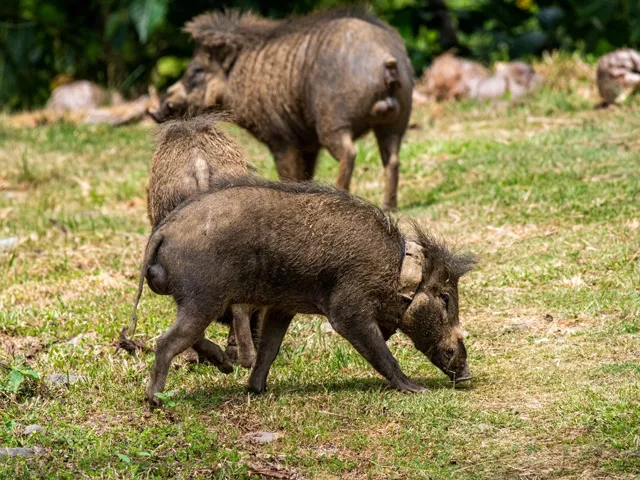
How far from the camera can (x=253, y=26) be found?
30.8 ft

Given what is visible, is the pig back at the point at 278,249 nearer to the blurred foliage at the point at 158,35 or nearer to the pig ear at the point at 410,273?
the pig ear at the point at 410,273

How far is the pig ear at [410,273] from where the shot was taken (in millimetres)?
5410

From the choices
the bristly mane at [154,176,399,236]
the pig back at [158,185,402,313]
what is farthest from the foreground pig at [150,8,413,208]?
the pig back at [158,185,402,313]

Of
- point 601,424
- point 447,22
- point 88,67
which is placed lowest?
point 88,67

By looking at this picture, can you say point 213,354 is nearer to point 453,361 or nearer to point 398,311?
point 398,311

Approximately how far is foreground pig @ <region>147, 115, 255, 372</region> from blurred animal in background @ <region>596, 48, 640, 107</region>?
7.00 meters

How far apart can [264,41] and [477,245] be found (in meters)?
2.65

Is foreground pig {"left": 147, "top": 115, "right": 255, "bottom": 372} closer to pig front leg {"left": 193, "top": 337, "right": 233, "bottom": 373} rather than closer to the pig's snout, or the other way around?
pig front leg {"left": 193, "top": 337, "right": 233, "bottom": 373}

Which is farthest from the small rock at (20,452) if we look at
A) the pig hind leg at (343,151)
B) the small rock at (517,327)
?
the pig hind leg at (343,151)

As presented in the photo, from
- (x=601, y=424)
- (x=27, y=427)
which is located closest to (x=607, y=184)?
(x=601, y=424)

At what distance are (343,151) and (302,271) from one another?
3.35m

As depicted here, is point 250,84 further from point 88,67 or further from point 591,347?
point 88,67

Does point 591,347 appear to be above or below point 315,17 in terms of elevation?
below

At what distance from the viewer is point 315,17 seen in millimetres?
9250
